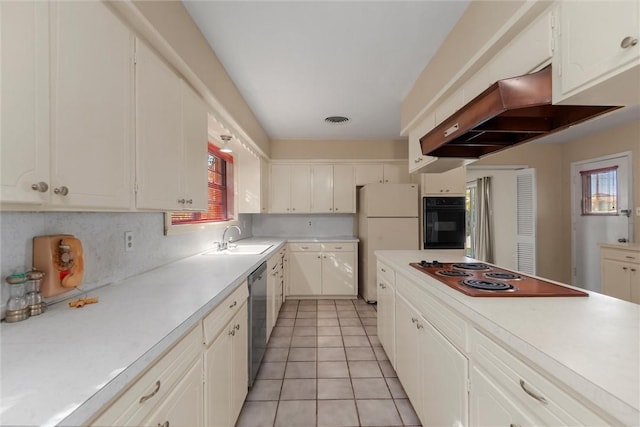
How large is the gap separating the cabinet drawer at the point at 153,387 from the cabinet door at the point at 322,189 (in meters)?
3.41

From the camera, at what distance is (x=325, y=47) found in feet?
6.65

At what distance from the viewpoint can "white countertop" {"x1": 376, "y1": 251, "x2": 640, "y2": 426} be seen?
1.92 feet

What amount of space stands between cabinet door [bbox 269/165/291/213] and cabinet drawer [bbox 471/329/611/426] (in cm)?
362

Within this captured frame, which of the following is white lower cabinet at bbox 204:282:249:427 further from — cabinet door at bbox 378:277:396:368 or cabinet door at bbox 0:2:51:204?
cabinet door at bbox 378:277:396:368

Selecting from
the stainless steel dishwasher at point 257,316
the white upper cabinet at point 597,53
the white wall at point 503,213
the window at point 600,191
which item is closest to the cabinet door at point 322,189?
the stainless steel dishwasher at point 257,316

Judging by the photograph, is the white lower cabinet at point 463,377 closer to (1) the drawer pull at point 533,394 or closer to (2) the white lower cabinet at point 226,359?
(1) the drawer pull at point 533,394

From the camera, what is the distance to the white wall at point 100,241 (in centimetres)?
99

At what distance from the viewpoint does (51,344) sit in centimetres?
78

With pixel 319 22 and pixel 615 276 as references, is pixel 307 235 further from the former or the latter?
pixel 615 276

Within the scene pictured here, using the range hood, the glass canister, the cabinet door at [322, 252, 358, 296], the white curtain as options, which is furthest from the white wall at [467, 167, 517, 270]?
the glass canister

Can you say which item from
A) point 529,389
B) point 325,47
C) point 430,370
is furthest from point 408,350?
point 325,47

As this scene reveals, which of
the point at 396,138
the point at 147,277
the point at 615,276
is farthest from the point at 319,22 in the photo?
the point at 615,276

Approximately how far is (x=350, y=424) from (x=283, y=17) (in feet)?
8.60

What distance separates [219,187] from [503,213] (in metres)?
4.63
